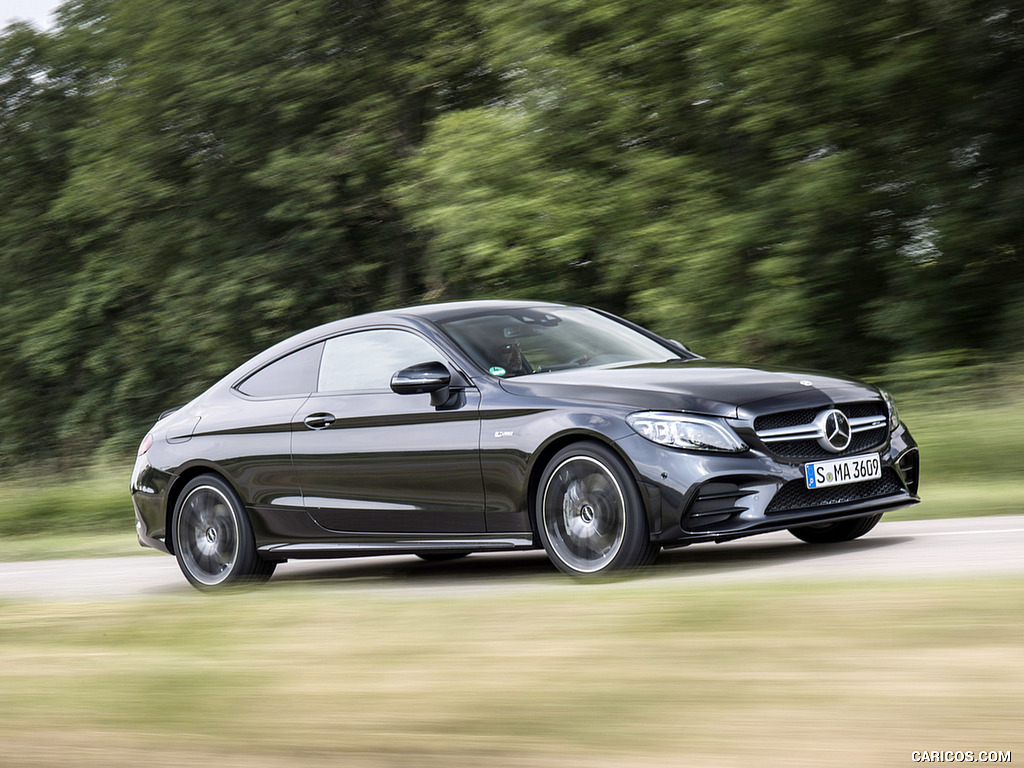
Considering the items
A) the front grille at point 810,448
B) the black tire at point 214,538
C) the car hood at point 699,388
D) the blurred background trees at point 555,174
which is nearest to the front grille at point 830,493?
the front grille at point 810,448

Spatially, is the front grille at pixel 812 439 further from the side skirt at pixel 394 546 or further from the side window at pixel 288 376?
the side window at pixel 288 376

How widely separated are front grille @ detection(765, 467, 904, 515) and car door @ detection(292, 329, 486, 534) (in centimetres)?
159

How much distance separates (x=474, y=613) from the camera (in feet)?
19.0

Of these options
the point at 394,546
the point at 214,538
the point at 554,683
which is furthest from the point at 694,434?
the point at 214,538

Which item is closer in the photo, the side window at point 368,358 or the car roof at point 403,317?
the side window at point 368,358

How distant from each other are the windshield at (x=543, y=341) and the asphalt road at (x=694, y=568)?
1137mm

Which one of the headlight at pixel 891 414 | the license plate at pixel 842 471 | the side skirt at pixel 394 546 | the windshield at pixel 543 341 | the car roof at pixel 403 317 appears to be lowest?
the side skirt at pixel 394 546

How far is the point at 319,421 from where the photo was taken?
8445 millimetres

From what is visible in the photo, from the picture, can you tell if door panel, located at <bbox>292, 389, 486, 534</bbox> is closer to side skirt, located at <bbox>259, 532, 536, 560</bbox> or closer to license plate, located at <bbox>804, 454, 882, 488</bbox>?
side skirt, located at <bbox>259, 532, 536, 560</bbox>

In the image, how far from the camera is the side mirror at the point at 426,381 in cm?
778

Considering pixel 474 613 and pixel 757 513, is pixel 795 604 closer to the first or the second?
pixel 474 613

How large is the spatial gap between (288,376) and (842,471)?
3453mm

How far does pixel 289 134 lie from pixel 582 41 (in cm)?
899

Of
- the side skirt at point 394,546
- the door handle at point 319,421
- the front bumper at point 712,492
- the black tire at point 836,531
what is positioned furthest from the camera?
the door handle at point 319,421
